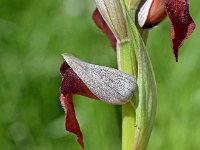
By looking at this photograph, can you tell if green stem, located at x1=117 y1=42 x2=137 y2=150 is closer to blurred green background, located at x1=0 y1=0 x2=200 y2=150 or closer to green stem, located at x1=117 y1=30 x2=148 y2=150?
green stem, located at x1=117 y1=30 x2=148 y2=150

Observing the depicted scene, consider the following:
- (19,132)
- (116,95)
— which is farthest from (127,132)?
(19,132)

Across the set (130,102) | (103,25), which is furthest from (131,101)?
(103,25)

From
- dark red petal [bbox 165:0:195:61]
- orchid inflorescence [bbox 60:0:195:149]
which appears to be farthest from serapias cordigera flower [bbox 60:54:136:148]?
dark red petal [bbox 165:0:195:61]

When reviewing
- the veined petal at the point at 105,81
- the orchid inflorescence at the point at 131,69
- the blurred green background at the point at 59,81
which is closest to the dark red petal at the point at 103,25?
the orchid inflorescence at the point at 131,69

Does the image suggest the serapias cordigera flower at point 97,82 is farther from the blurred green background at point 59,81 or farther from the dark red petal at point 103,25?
the blurred green background at point 59,81

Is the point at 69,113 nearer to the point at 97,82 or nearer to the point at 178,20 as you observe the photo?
the point at 97,82

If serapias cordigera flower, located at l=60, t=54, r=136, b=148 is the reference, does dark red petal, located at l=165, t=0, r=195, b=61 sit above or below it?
above

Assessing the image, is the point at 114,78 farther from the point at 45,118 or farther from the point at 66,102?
the point at 45,118
